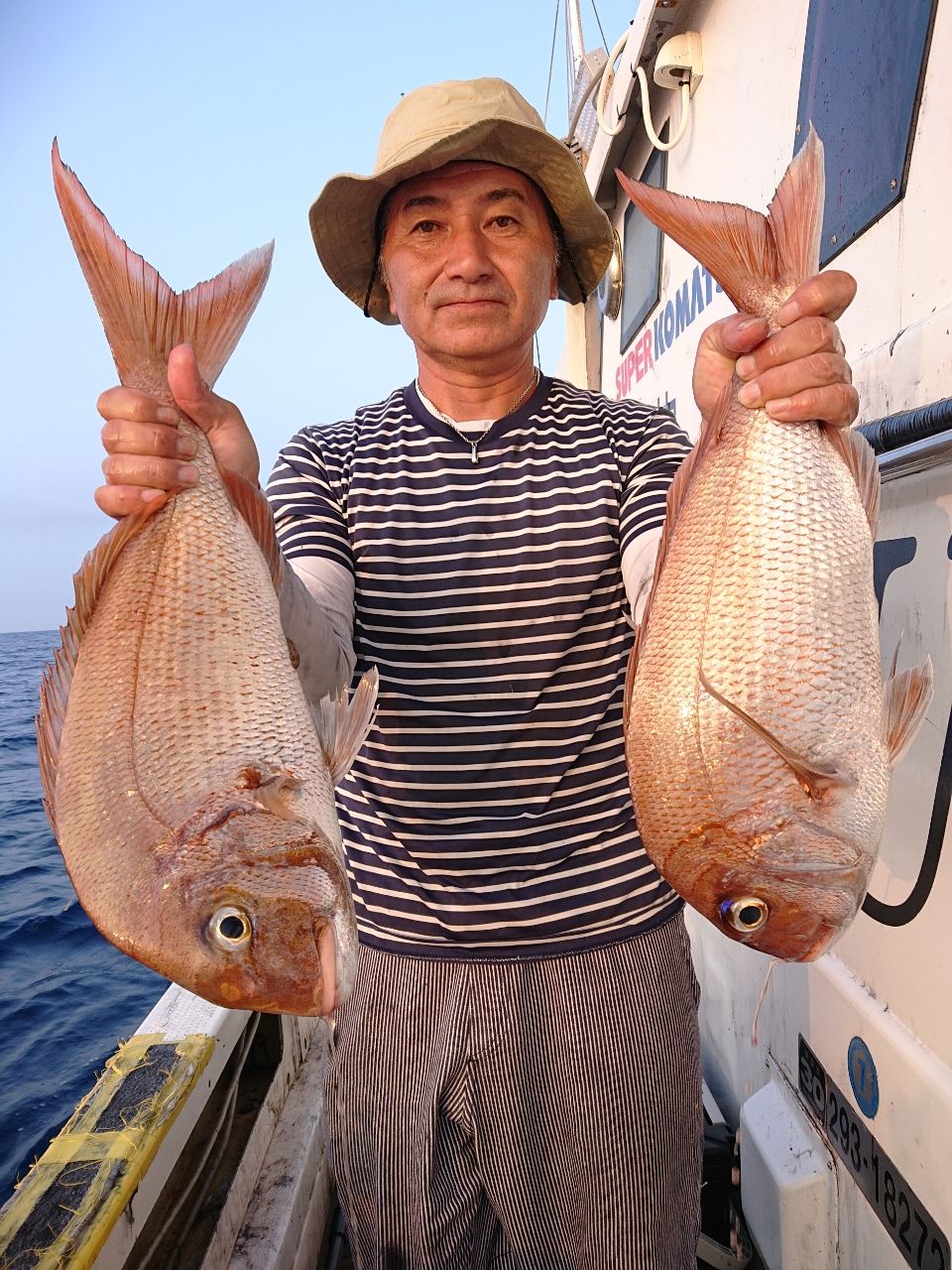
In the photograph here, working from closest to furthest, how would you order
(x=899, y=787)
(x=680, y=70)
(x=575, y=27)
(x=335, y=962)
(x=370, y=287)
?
(x=335, y=962) < (x=899, y=787) < (x=370, y=287) < (x=680, y=70) < (x=575, y=27)

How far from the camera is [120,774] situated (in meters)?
1.29

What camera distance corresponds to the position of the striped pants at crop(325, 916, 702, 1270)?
75.7 inches

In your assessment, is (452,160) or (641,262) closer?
(452,160)

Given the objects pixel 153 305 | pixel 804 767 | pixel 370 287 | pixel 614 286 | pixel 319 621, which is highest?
pixel 614 286

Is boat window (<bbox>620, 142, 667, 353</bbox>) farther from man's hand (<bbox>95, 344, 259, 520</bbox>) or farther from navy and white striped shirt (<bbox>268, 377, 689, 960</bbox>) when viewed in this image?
man's hand (<bbox>95, 344, 259, 520</bbox>)

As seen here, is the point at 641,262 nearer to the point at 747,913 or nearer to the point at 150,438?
the point at 150,438

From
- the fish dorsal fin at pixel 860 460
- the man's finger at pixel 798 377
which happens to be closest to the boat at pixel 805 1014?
the fish dorsal fin at pixel 860 460

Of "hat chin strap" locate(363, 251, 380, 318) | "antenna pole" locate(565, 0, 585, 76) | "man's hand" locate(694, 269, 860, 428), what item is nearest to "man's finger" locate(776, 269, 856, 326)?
"man's hand" locate(694, 269, 860, 428)

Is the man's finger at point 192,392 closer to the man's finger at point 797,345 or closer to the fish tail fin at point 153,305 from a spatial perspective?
the fish tail fin at point 153,305

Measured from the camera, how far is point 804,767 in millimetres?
1333

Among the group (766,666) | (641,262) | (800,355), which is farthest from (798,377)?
(641,262)

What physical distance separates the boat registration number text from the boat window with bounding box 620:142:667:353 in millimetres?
3435

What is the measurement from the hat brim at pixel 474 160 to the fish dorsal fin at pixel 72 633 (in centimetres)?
109

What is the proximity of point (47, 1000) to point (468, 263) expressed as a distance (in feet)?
25.2
